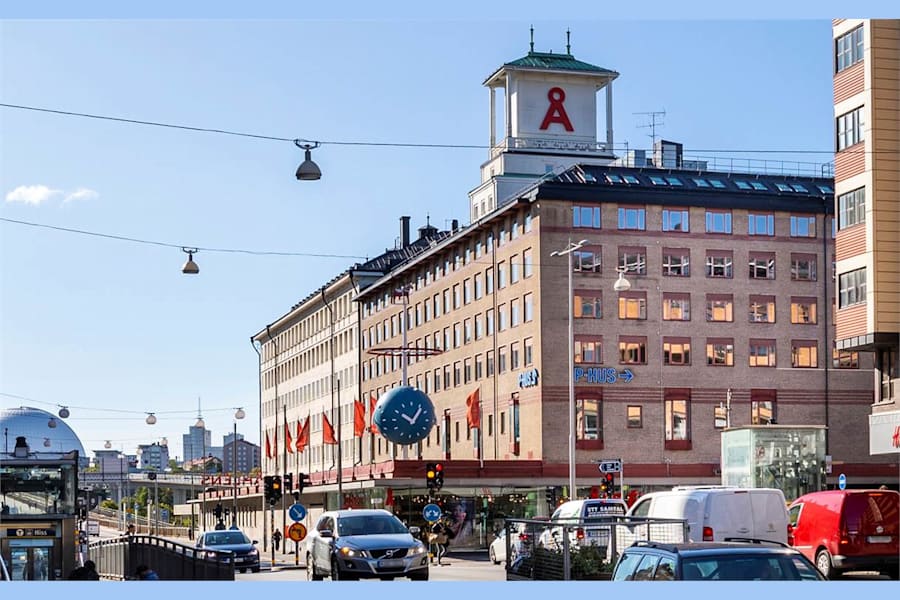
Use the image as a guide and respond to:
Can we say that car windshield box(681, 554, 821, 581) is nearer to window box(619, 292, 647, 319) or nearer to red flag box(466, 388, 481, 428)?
window box(619, 292, 647, 319)

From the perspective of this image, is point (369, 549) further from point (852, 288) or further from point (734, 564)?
point (852, 288)

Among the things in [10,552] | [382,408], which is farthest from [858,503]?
[382,408]

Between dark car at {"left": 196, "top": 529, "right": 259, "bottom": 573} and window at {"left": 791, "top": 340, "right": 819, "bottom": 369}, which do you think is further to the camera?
window at {"left": 791, "top": 340, "right": 819, "bottom": 369}

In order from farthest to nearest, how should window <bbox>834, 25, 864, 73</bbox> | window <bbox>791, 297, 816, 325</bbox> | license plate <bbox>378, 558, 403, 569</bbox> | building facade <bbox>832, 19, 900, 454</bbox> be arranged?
window <bbox>791, 297, 816, 325</bbox> → window <bbox>834, 25, 864, 73</bbox> → building facade <bbox>832, 19, 900, 454</bbox> → license plate <bbox>378, 558, 403, 569</bbox>

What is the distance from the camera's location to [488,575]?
45.3 m

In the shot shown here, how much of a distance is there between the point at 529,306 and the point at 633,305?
218 inches

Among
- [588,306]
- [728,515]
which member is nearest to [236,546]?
[728,515]

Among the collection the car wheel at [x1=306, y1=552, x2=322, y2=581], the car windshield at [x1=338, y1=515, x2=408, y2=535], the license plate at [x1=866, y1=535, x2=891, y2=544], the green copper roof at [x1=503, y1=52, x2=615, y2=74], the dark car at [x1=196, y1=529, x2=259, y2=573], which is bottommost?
the dark car at [x1=196, y1=529, x2=259, y2=573]

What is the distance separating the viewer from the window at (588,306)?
8512cm

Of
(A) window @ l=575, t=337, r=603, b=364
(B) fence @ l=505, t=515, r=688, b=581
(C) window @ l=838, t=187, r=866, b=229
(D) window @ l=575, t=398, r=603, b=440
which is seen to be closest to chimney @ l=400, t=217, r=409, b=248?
(A) window @ l=575, t=337, r=603, b=364

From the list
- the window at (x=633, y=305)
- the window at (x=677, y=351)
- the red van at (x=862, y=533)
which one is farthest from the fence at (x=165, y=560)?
the window at (x=677, y=351)

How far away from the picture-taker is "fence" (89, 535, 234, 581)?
30641mm

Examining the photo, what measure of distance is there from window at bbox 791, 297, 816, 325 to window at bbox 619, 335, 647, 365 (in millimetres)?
8897

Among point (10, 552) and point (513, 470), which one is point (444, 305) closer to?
point (513, 470)
